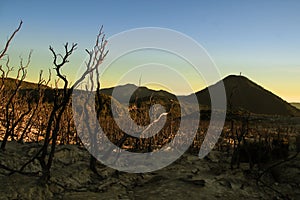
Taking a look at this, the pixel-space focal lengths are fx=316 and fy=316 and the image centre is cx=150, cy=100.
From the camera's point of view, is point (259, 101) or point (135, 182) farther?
point (259, 101)

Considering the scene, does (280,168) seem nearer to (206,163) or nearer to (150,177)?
(206,163)

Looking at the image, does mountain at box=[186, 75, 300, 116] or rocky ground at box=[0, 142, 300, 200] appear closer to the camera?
rocky ground at box=[0, 142, 300, 200]

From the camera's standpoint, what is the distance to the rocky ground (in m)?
8.37

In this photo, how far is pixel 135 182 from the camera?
10.6m

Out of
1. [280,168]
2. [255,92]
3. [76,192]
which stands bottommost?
[76,192]

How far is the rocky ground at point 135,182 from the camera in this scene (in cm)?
837

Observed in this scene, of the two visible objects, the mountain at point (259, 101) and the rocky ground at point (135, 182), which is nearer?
the rocky ground at point (135, 182)

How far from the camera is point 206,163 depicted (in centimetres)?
1434

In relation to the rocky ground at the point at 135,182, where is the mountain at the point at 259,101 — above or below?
above

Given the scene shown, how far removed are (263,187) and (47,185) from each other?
6.72 m

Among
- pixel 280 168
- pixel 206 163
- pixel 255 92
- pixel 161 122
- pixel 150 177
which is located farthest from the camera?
pixel 255 92

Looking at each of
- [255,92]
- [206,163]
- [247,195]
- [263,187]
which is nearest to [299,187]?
Answer: [263,187]

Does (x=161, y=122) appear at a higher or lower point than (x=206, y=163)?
higher

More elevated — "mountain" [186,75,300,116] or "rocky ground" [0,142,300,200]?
"mountain" [186,75,300,116]
